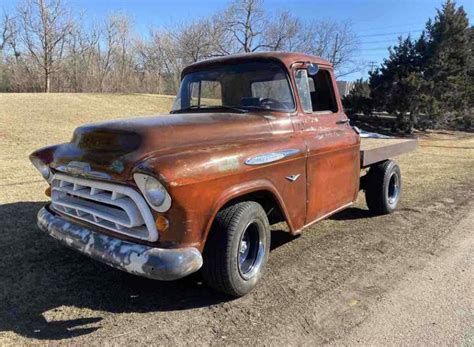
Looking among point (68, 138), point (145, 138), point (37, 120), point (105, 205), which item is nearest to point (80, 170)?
point (105, 205)

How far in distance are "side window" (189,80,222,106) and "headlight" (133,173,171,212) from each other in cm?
189

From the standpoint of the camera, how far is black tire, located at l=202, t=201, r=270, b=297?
3.42 metres

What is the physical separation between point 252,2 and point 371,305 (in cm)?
3871

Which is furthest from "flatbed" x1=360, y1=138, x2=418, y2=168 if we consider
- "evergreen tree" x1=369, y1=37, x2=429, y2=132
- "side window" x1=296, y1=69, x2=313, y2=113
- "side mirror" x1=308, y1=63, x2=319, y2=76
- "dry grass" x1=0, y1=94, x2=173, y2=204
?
"evergreen tree" x1=369, y1=37, x2=429, y2=132

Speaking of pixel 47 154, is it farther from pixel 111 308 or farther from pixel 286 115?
pixel 286 115

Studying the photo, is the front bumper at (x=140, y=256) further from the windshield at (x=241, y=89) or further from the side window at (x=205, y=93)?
the side window at (x=205, y=93)

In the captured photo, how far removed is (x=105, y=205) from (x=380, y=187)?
4.20 metres

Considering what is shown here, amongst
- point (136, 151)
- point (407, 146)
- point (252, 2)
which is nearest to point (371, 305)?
point (136, 151)

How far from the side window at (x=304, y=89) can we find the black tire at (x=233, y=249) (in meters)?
1.47

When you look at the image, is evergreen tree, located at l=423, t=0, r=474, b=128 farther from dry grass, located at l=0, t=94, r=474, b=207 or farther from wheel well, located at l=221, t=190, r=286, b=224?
wheel well, located at l=221, t=190, r=286, b=224

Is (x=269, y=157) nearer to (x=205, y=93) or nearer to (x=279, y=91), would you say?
(x=279, y=91)

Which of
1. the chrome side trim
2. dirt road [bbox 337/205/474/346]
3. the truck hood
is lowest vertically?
dirt road [bbox 337/205/474/346]

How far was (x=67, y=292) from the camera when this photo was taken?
12.4ft

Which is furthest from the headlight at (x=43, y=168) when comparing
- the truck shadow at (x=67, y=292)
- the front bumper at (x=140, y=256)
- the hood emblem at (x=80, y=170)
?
the front bumper at (x=140, y=256)
